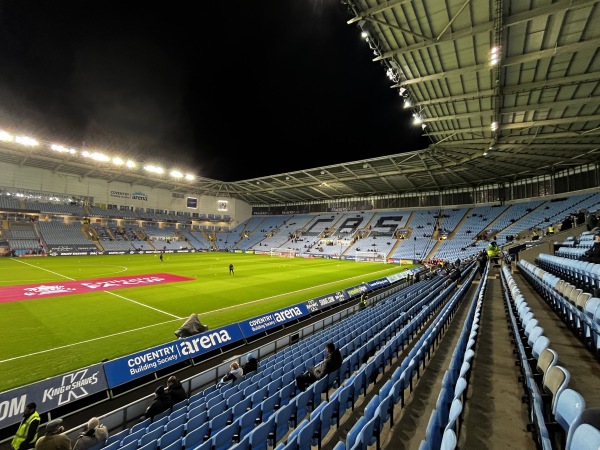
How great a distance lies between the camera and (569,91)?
1752 cm

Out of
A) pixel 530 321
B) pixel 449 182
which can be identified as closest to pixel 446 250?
pixel 449 182

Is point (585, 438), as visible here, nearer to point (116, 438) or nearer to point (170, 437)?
point (170, 437)

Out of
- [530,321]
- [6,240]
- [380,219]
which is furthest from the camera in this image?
[380,219]

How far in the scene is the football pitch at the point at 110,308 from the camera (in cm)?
1016

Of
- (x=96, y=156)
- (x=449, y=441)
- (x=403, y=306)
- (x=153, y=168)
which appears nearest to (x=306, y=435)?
(x=449, y=441)

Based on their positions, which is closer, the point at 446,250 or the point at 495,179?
the point at 446,250

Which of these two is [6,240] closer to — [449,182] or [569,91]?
[569,91]

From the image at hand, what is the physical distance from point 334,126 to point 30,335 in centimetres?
3729

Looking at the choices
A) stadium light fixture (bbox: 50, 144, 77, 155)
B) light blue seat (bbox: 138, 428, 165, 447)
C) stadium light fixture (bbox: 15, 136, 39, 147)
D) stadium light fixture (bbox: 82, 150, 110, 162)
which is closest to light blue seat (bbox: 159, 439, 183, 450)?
light blue seat (bbox: 138, 428, 165, 447)

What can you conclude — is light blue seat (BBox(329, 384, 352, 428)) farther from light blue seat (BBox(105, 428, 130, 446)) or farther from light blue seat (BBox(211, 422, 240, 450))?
light blue seat (BBox(105, 428, 130, 446))

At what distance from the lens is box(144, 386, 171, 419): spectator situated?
621 centimetres

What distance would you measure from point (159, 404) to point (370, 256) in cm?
4616

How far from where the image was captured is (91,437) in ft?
16.3

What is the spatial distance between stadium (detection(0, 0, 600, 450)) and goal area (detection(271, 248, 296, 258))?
Answer: 17472 mm
